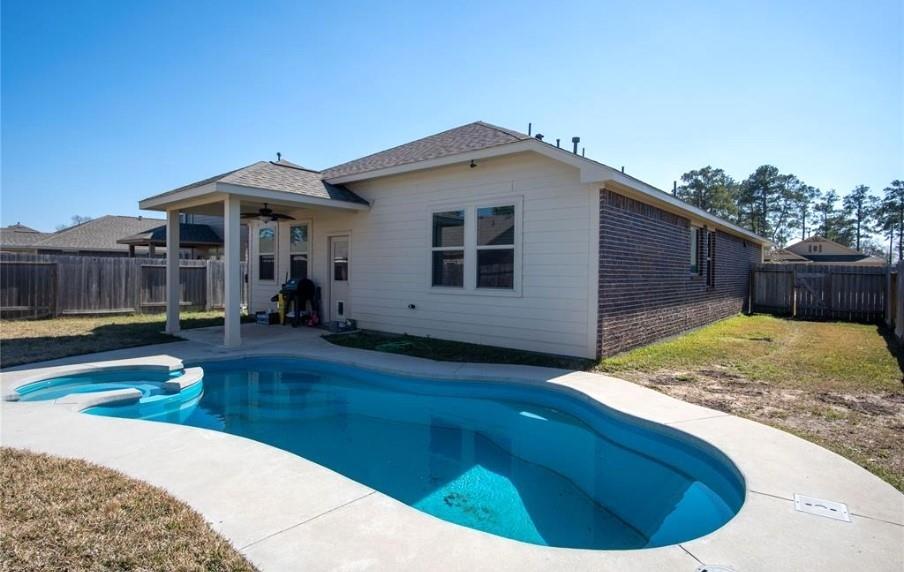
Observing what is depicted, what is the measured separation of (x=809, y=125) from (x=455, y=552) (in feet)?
44.4

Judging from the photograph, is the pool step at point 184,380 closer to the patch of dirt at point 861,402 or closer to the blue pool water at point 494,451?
the blue pool water at point 494,451

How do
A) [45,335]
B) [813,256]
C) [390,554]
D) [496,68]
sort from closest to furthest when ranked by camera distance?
[390,554] → [45,335] → [496,68] → [813,256]

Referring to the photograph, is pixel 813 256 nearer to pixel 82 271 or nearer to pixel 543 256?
pixel 543 256

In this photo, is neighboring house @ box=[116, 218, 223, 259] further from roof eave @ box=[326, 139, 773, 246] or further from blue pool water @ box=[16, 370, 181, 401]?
blue pool water @ box=[16, 370, 181, 401]

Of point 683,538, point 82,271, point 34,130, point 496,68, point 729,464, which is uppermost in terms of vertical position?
point 496,68

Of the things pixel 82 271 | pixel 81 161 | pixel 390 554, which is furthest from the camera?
pixel 81 161

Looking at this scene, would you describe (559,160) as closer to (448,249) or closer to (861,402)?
(448,249)

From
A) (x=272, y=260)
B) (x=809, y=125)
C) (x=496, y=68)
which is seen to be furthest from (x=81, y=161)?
(x=809, y=125)

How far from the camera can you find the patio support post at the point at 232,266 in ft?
27.3

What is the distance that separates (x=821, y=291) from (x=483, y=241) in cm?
1430

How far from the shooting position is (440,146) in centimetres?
991

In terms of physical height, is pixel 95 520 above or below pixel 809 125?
below

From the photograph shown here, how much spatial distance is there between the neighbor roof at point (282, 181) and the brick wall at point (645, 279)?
568 centimetres

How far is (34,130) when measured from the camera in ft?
35.9
